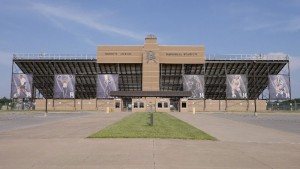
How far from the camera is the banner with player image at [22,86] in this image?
266 ft

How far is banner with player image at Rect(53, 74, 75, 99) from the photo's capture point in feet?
264

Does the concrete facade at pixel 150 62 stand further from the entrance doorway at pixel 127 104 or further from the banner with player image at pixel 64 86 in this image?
the entrance doorway at pixel 127 104

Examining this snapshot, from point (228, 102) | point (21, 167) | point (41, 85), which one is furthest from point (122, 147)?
point (41, 85)

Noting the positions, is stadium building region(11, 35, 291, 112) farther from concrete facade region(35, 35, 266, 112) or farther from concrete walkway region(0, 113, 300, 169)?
concrete walkway region(0, 113, 300, 169)

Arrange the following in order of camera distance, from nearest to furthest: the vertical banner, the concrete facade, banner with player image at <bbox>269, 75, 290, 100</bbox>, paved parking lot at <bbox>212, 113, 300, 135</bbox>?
paved parking lot at <bbox>212, 113, 300, 135</bbox> < the vertical banner < banner with player image at <bbox>269, 75, 290, 100</bbox> < the concrete facade

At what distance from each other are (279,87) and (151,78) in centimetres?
3250

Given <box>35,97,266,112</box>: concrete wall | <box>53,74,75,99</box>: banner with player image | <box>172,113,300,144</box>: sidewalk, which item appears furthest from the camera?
<box>35,97,266,112</box>: concrete wall

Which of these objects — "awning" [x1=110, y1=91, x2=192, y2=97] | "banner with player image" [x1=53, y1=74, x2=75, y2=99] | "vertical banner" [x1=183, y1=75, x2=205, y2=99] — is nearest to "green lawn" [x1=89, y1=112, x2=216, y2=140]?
"awning" [x1=110, y1=91, x2=192, y2=97]

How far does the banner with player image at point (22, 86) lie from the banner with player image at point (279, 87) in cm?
6129

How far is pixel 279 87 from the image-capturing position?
3142 inches

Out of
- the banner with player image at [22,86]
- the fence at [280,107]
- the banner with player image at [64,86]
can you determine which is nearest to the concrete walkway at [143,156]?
the banner with player image at [64,86]

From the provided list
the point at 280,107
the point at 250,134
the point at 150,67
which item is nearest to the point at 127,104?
the point at 150,67

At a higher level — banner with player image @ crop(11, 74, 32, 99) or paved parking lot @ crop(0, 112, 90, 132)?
banner with player image @ crop(11, 74, 32, 99)

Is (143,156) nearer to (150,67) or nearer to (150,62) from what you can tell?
(150,67)
